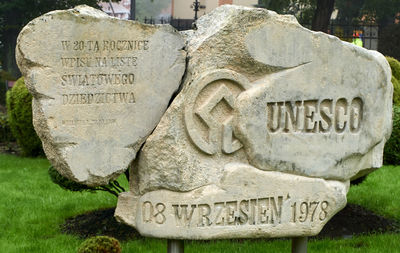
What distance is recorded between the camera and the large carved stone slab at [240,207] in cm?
361

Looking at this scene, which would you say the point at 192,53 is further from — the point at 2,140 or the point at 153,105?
the point at 2,140

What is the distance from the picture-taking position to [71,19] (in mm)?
3348

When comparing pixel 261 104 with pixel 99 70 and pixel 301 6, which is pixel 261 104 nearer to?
pixel 99 70

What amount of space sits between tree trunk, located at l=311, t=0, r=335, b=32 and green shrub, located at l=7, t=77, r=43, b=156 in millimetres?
8229

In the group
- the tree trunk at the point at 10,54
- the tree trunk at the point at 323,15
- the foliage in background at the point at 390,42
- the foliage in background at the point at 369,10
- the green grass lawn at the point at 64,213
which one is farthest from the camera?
the foliage in background at the point at 369,10

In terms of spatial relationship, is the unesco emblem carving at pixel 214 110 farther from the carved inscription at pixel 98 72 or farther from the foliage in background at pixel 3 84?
the foliage in background at pixel 3 84

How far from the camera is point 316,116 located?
12.7ft

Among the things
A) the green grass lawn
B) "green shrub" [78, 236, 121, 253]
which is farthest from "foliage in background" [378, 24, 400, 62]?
"green shrub" [78, 236, 121, 253]

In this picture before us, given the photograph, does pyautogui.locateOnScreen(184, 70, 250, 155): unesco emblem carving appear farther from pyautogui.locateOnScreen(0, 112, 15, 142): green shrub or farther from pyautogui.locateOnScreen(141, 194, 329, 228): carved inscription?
pyautogui.locateOnScreen(0, 112, 15, 142): green shrub

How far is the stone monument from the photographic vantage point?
3.40 meters

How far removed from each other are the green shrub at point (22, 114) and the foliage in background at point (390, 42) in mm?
11517

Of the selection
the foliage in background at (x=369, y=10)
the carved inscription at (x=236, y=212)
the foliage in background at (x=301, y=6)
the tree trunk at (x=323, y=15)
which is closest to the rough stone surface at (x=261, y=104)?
the carved inscription at (x=236, y=212)

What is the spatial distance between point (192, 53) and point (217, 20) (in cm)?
28

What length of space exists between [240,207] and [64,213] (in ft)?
11.3
